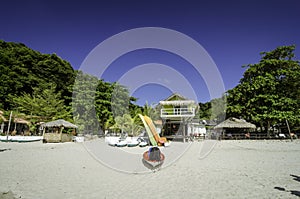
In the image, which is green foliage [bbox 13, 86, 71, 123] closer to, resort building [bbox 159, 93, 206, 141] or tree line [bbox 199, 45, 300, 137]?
resort building [bbox 159, 93, 206, 141]

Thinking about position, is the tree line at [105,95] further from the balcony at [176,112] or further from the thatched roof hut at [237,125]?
the balcony at [176,112]

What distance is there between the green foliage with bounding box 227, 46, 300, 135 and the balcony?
638cm

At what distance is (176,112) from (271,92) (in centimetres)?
1004

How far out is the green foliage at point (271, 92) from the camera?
19094mm

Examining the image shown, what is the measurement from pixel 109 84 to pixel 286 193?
Answer: 948 inches

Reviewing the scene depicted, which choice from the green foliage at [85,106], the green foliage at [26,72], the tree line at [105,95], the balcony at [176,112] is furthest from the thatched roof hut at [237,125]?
the green foliage at [26,72]

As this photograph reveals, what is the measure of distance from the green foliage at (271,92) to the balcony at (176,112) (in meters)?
6.38

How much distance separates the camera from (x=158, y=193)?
3494 millimetres

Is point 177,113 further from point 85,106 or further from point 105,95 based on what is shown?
point 85,106

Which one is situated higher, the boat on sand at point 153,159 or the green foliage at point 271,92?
Answer: the green foliage at point 271,92

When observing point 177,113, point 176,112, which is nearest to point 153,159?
point 177,113

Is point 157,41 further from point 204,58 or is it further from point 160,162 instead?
point 160,162

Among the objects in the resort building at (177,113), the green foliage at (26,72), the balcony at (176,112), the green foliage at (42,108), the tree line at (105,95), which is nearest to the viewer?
the balcony at (176,112)

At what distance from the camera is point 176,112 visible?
1883 centimetres
